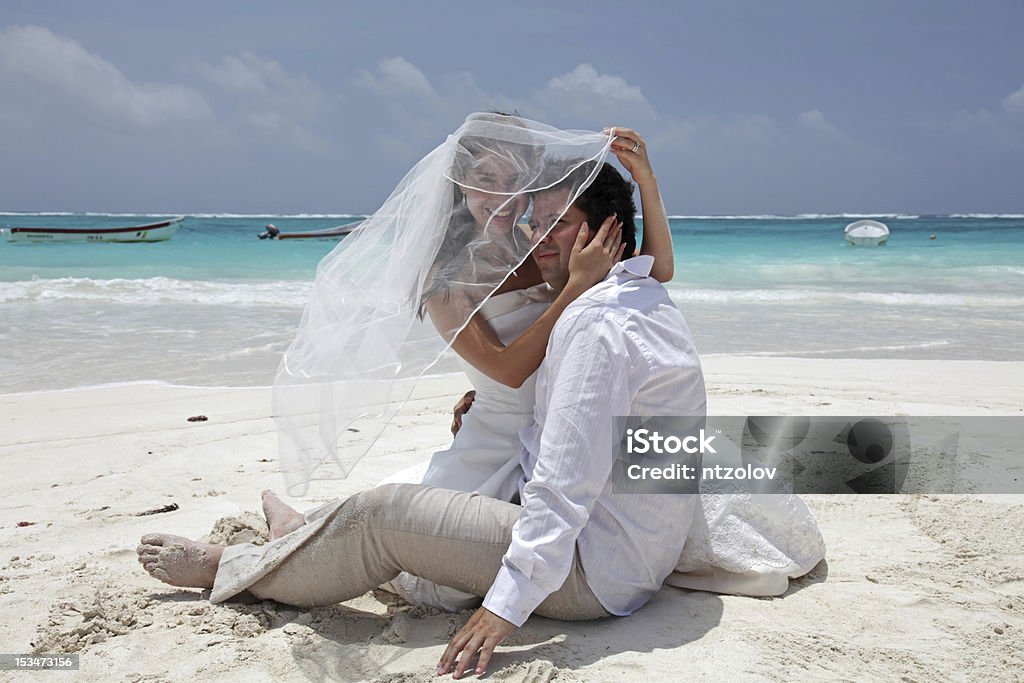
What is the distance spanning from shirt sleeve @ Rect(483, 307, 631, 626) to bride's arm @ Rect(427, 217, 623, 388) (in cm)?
28

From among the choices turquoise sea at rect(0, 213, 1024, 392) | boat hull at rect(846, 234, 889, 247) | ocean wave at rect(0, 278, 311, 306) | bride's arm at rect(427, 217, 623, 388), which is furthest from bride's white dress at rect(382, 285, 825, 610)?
boat hull at rect(846, 234, 889, 247)

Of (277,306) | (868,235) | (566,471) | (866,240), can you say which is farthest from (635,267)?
(866,240)

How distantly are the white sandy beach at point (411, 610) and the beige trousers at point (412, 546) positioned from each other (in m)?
0.16

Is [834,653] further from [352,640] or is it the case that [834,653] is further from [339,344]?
[339,344]

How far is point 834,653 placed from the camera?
96.3 inches

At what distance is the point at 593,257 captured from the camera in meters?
2.53

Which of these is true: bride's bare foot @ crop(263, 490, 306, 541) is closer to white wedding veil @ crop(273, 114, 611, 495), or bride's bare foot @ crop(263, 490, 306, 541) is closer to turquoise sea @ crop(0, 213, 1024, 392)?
white wedding veil @ crop(273, 114, 611, 495)

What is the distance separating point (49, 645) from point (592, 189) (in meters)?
2.19

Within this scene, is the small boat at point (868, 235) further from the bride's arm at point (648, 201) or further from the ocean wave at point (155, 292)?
the bride's arm at point (648, 201)

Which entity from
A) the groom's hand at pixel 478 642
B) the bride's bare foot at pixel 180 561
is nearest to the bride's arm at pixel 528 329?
the groom's hand at pixel 478 642

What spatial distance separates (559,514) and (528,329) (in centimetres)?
70

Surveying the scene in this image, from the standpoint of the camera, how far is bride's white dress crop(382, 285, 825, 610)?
9.21 feet

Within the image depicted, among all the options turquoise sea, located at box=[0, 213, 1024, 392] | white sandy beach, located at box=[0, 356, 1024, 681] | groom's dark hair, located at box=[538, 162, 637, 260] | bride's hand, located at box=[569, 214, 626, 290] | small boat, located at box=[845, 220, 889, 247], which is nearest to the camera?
white sandy beach, located at box=[0, 356, 1024, 681]

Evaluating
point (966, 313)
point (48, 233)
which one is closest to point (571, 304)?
point (966, 313)
